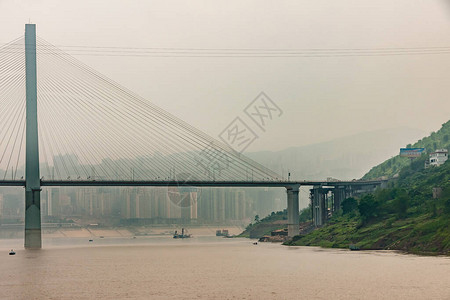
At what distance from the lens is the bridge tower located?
133 metres

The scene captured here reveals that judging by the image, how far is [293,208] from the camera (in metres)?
182

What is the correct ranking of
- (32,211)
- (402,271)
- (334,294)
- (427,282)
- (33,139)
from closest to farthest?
(334,294)
(427,282)
(402,271)
(33,139)
(32,211)

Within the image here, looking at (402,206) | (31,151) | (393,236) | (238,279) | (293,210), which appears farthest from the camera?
(293,210)

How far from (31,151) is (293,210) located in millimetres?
76813

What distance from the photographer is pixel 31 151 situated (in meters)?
133

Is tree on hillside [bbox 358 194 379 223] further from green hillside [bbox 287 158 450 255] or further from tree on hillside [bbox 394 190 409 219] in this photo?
tree on hillside [bbox 394 190 409 219]

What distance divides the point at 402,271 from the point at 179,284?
26.8m

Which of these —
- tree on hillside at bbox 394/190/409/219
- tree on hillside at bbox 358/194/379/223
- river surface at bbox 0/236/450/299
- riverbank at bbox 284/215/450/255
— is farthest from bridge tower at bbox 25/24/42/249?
tree on hillside at bbox 394/190/409/219

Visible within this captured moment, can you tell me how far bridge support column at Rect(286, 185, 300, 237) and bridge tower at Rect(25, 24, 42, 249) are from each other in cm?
6857

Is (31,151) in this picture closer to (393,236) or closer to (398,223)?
(393,236)

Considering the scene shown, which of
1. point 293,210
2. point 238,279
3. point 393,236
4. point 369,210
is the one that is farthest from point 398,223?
point 238,279

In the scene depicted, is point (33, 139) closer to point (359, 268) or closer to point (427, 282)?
point (359, 268)

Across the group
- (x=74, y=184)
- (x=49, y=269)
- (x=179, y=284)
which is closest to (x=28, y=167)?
(x=74, y=184)

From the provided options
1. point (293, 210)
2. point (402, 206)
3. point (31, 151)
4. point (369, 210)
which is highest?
point (31, 151)
